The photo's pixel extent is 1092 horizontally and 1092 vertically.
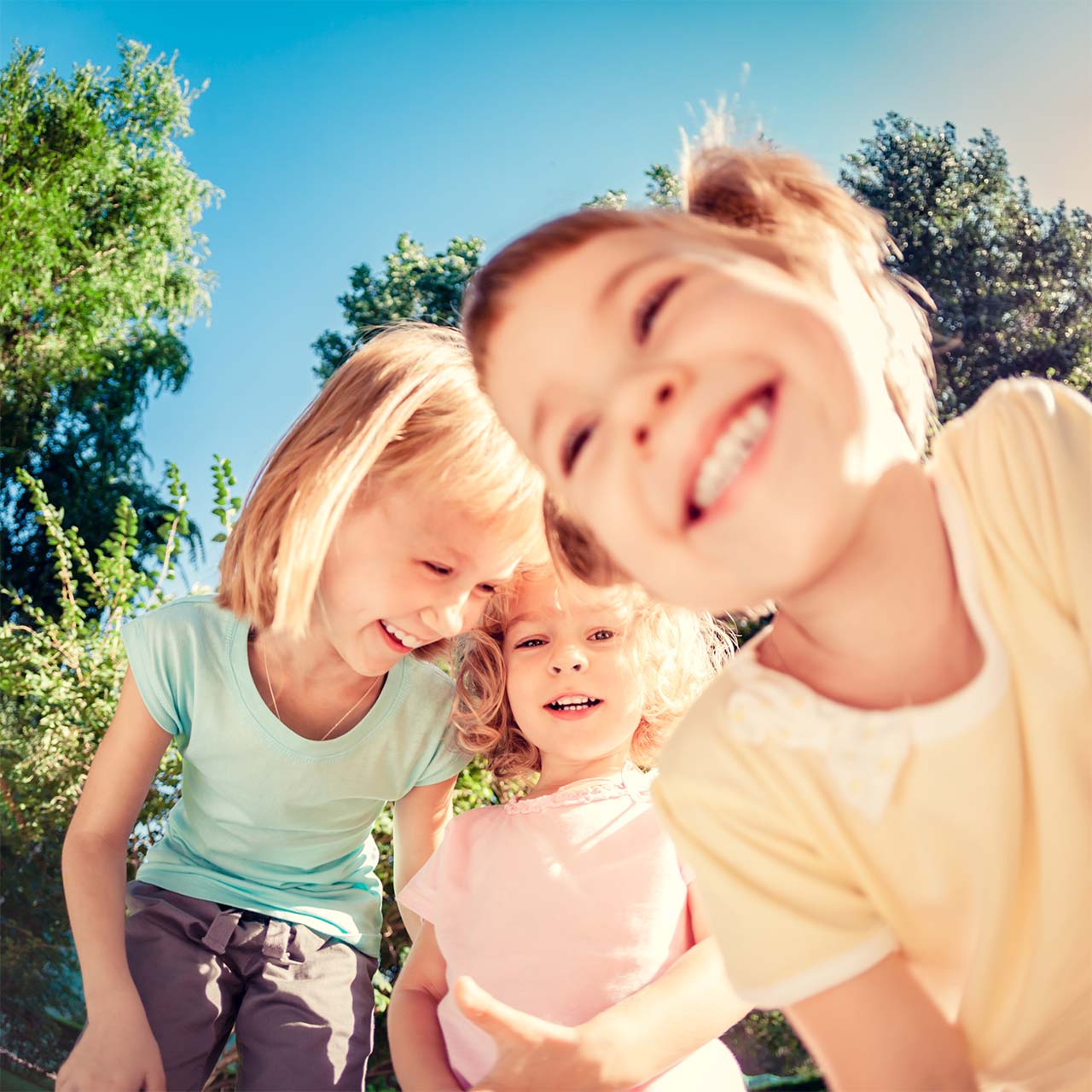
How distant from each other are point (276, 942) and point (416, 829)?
299 millimetres

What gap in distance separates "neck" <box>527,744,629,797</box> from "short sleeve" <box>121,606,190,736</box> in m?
0.65

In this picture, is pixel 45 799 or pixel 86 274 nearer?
pixel 45 799

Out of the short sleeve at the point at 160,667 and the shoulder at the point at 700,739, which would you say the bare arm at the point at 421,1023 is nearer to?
the short sleeve at the point at 160,667

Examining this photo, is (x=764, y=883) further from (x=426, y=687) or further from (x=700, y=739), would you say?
(x=426, y=687)

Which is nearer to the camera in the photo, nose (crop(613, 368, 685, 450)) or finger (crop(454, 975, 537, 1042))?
nose (crop(613, 368, 685, 450))

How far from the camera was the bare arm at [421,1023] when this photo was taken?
1470 mm

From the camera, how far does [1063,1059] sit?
3.61 feet

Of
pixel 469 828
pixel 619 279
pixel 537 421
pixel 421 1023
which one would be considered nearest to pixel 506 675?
pixel 469 828

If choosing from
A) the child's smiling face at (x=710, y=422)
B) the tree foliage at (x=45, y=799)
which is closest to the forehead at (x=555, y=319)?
the child's smiling face at (x=710, y=422)

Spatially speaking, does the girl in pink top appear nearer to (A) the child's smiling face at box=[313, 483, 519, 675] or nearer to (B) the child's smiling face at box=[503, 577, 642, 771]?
(B) the child's smiling face at box=[503, 577, 642, 771]

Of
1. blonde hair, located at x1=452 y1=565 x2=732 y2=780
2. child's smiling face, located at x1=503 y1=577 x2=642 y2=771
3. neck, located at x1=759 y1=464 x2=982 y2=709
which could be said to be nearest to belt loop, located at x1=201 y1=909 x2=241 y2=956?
blonde hair, located at x1=452 y1=565 x2=732 y2=780

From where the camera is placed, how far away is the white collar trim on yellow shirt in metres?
0.98

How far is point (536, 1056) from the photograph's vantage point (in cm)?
125

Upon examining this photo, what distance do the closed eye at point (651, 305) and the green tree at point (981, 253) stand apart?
609 cm
